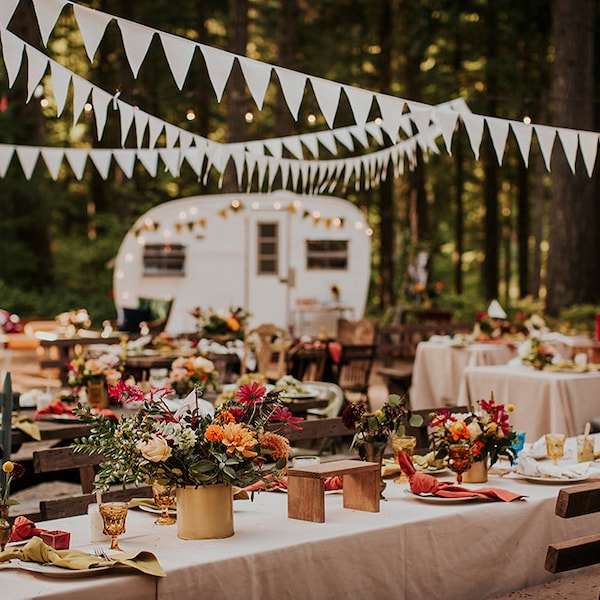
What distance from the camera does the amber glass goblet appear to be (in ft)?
15.1

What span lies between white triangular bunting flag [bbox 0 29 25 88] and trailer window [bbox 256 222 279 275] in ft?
44.6

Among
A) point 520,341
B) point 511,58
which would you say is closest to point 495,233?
point 511,58

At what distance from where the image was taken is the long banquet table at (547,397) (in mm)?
8938

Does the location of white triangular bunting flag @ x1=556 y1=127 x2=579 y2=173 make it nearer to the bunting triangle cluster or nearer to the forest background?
the bunting triangle cluster

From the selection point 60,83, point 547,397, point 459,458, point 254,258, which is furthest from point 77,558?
point 254,258

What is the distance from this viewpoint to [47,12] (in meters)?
4.77

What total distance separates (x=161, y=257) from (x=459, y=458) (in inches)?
585

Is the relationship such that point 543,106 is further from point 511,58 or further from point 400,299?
point 400,299

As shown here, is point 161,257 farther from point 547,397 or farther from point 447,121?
point 447,121

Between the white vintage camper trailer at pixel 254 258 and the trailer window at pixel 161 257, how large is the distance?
0.02 metres

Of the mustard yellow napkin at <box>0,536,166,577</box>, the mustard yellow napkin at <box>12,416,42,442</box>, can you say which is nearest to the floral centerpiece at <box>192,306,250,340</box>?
the mustard yellow napkin at <box>12,416,42,442</box>

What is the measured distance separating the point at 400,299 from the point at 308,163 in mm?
11094

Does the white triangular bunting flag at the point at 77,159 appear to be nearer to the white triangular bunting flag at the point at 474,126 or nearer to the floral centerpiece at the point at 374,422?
the white triangular bunting flag at the point at 474,126

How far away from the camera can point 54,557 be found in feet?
11.2
